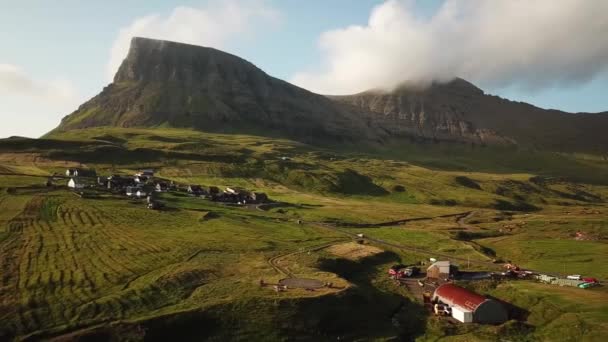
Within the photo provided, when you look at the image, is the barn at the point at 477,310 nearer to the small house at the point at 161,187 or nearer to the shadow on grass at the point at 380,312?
the shadow on grass at the point at 380,312

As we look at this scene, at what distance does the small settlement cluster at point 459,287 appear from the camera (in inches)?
2393

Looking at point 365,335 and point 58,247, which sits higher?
point 58,247

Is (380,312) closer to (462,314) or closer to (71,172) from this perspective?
(462,314)

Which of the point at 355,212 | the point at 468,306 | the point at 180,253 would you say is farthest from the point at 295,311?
the point at 355,212

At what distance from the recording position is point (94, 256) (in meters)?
71.9

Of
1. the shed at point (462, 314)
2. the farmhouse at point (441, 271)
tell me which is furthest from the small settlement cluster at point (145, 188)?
the shed at point (462, 314)

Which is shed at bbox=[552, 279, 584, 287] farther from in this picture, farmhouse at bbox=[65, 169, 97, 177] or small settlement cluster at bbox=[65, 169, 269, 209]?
farmhouse at bbox=[65, 169, 97, 177]

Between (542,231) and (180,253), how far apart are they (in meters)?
107

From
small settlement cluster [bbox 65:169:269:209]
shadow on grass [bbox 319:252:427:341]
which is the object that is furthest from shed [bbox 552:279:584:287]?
small settlement cluster [bbox 65:169:269:209]

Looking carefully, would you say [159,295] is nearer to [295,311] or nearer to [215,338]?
[215,338]

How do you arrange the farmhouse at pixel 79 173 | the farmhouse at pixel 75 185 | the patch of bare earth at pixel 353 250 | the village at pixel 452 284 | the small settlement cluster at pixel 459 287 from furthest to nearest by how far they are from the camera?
the farmhouse at pixel 79 173 → the farmhouse at pixel 75 185 → the patch of bare earth at pixel 353 250 → the village at pixel 452 284 → the small settlement cluster at pixel 459 287

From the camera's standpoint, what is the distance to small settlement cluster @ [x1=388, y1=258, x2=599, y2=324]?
60.8 m

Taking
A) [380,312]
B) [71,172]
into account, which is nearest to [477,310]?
[380,312]

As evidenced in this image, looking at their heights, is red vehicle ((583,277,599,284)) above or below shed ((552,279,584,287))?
above
